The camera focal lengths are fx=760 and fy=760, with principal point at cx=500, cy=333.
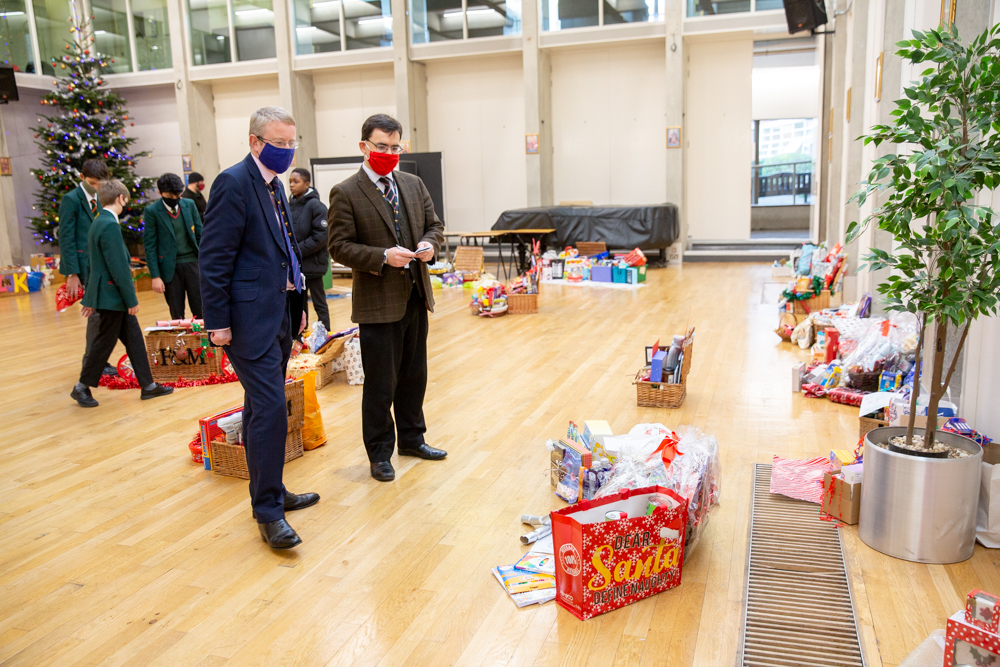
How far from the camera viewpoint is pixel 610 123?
14.2 m

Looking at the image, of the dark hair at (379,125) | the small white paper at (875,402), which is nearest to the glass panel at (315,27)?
the dark hair at (379,125)

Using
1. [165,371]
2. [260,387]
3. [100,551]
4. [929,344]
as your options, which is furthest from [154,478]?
[929,344]

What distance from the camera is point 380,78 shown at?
15359 millimetres

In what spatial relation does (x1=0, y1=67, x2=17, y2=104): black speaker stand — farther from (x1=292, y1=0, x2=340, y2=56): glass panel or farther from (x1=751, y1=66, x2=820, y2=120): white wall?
(x1=751, y1=66, x2=820, y2=120): white wall

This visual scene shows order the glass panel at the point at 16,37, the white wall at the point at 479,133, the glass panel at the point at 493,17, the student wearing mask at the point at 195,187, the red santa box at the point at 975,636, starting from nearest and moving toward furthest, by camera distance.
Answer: the red santa box at the point at 975,636, the student wearing mask at the point at 195,187, the glass panel at the point at 493,17, the white wall at the point at 479,133, the glass panel at the point at 16,37

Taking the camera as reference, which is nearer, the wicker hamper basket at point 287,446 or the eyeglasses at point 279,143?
the eyeglasses at point 279,143

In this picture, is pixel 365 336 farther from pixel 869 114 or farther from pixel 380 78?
pixel 380 78

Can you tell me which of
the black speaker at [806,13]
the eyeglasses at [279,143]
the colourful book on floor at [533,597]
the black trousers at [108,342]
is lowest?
the colourful book on floor at [533,597]

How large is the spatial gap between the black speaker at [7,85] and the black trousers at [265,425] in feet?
43.9

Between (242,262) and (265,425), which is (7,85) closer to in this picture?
(242,262)

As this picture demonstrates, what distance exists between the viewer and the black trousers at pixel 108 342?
5.16m

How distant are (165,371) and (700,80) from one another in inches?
435

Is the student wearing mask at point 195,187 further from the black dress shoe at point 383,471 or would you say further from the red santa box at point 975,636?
the red santa box at point 975,636

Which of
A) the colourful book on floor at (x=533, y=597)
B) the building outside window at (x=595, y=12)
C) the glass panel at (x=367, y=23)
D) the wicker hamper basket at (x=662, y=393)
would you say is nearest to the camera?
the colourful book on floor at (x=533, y=597)
